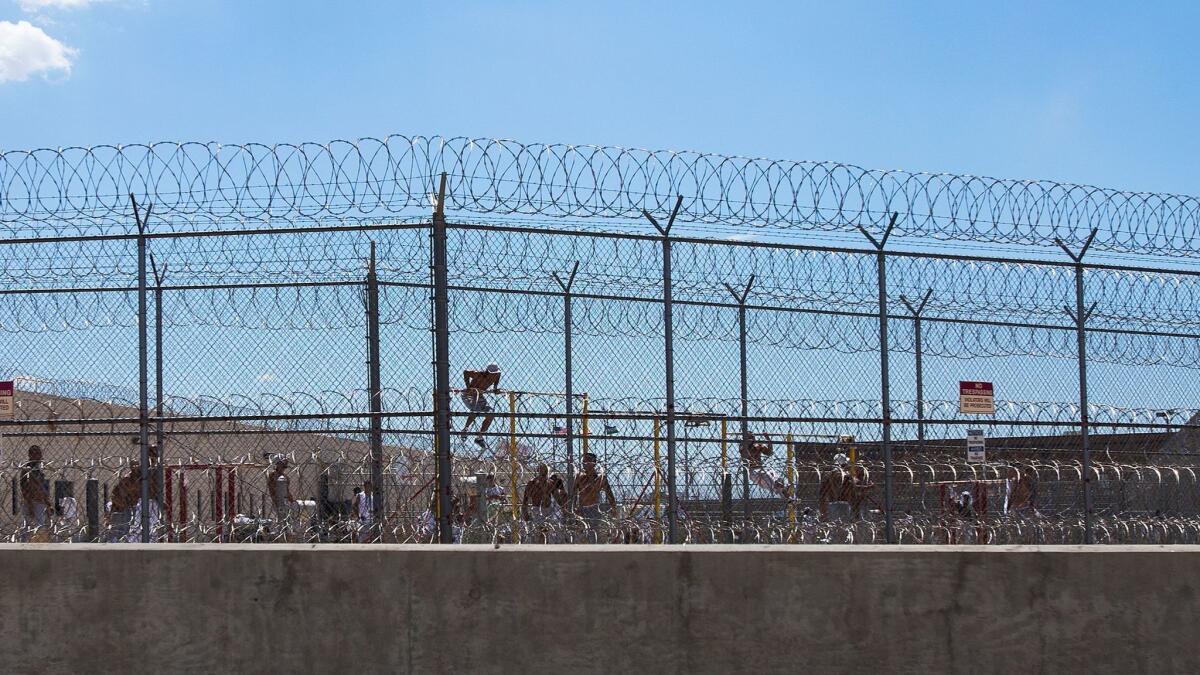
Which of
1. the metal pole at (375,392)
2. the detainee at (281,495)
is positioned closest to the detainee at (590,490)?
the metal pole at (375,392)

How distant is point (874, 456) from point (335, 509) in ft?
25.6

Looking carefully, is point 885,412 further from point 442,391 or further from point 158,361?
point 158,361

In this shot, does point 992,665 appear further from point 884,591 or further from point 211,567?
point 211,567

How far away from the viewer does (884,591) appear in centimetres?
593

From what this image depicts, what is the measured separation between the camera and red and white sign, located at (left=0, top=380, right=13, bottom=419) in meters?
10.9

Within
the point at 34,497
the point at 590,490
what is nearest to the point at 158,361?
the point at 34,497

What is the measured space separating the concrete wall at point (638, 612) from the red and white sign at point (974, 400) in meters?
5.59

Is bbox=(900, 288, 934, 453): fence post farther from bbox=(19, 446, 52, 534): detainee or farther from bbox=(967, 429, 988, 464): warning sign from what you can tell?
bbox=(19, 446, 52, 534): detainee

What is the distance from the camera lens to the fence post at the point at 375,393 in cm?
1005

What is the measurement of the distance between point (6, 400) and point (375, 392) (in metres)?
2.69

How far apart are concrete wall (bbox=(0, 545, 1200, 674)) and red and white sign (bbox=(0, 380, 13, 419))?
5.14 m

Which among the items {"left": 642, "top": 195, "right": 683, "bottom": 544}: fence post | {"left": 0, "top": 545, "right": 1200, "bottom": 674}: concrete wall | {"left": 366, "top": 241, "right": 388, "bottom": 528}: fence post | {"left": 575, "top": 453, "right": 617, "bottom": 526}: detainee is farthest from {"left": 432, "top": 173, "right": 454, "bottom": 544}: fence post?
{"left": 0, "top": 545, "right": 1200, "bottom": 674}: concrete wall

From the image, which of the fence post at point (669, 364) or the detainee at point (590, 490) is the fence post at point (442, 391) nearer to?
the fence post at point (669, 364)

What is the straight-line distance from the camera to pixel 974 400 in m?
11.6
